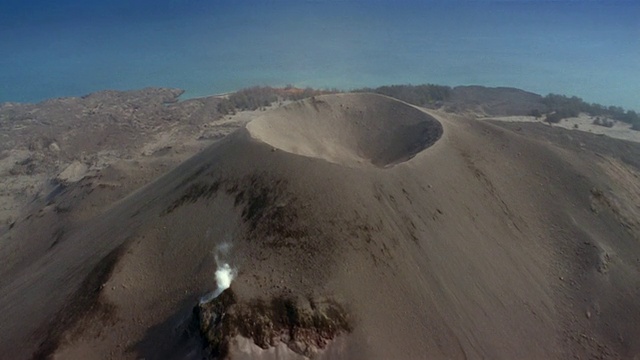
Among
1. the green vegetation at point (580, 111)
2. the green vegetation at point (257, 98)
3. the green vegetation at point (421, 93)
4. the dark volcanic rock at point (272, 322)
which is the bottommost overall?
the green vegetation at point (257, 98)

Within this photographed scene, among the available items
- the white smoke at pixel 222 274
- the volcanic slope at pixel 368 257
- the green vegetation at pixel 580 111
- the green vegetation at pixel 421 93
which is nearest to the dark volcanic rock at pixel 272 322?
the volcanic slope at pixel 368 257

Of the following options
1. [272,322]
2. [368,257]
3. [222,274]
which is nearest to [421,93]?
[368,257]

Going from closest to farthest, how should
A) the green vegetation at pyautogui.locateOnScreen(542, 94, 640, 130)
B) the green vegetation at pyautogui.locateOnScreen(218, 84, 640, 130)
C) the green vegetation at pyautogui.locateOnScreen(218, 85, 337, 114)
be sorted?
the green vegetation at pyautogui.locateOnScreen(542, 94, 640, 130) < the green vegetation at pyautogui.locateOnScreen(218, 84, 640, 130) < the green vegetation at pyautogui.locateOnScreen(218, 85, 337, 114)

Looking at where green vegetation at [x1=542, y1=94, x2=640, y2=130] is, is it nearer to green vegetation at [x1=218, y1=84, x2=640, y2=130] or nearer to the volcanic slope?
green vegetation at [x1=218, y1=84, x2=640, y2=130]

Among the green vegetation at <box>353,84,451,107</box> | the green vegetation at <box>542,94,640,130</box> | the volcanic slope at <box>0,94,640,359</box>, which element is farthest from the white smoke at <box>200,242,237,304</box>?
the green vegetation at <box>353,84,451,107</box>

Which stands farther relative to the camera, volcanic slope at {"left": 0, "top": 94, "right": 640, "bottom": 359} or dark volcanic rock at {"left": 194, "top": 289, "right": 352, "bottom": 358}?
volcanic slope at {"left": 0, "top": 94, "right": 640, "bottom": 359}

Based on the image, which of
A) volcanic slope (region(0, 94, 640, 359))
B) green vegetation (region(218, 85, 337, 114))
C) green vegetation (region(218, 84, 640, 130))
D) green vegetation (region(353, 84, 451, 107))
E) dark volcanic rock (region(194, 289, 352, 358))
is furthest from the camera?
Result: green vegetation (region(218, 85, 337, 114))

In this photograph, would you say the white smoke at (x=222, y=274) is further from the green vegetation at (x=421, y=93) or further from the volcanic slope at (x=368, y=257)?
the green vegetation at (x=421, y=93)
